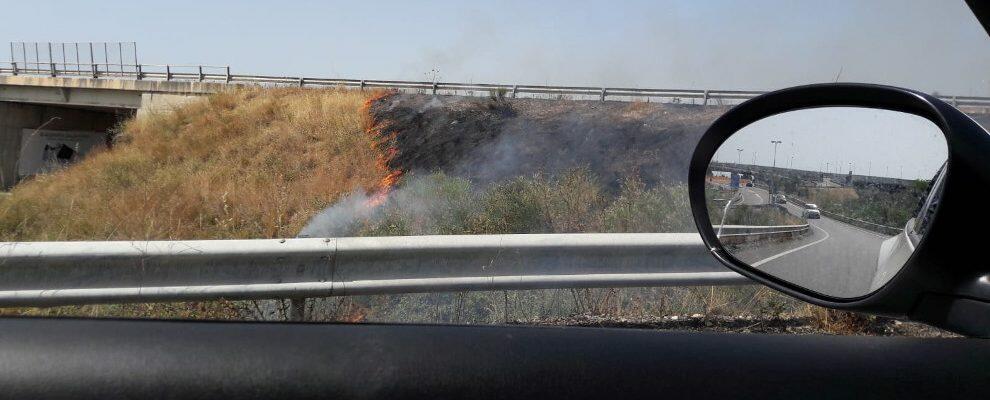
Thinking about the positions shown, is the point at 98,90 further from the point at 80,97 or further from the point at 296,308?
the point at 296,308

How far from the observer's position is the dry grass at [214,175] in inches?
318

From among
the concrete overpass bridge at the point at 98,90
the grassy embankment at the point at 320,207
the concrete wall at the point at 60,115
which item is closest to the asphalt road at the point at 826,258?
the grassy embankment at the point at 320,207

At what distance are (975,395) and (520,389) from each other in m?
0.85

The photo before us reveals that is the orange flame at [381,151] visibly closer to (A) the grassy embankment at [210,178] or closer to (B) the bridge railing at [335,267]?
(A) the grassy embankment at [210,178]

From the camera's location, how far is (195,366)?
1.49 metres

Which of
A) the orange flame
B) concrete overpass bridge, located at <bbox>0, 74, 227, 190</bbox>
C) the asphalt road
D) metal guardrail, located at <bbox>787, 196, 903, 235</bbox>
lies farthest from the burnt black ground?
concrete overpass bridge, located at <bbox>0, 74, 227, 190</bbox>

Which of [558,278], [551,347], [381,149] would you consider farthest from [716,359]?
[381,149]

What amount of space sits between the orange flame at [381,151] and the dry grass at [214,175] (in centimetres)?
24

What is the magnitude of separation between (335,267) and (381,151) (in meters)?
14.9

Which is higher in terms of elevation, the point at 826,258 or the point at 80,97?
the point at 80,97

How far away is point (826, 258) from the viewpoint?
238 cm

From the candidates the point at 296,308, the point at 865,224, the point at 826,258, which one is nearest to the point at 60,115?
the point at 296,308

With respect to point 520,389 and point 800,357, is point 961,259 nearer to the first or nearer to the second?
point 800,357

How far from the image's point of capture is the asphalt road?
212 centimetres
